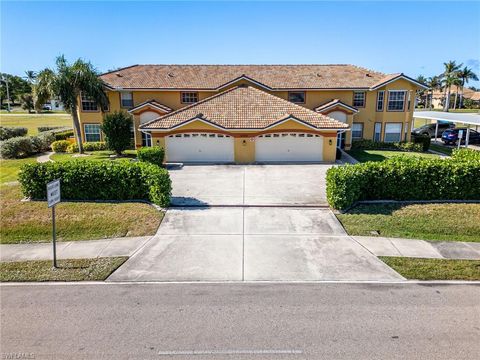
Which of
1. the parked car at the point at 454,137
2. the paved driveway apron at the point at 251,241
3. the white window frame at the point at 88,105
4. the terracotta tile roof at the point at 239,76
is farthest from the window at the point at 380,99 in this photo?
the white window frame at the point at 88,105

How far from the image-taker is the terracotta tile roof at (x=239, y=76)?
3189 cm

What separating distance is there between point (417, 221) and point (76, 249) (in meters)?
13.1

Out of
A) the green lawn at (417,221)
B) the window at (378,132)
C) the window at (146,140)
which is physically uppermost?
the window at (378,132)

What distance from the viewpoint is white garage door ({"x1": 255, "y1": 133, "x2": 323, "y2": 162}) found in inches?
1020

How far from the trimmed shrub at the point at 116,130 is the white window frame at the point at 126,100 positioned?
421cm

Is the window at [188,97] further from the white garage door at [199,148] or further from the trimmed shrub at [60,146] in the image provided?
the trimmed shrub at [60,146]

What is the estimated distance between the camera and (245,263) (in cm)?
1162

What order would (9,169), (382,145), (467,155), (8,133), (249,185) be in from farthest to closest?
(8,133) < (382,145) < (9,169) < (249,185) < (467,155)

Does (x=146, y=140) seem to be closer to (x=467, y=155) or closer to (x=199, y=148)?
(x=199, y=148)

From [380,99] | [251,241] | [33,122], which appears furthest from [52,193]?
[33,122]

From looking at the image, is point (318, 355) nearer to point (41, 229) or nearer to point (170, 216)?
point (170, 216)

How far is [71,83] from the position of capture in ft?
90.6

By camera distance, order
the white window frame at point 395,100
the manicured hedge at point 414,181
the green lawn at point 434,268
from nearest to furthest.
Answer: the green lawn at point 434,268
the manicured hedge at point 414,181
the white window frame at point 395,100

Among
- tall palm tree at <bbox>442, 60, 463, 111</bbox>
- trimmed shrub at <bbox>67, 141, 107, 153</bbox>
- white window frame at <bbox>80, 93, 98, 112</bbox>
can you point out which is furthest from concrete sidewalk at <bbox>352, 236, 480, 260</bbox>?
tall palm tree at <bbox>442, 60, 463, 111</bbox>
